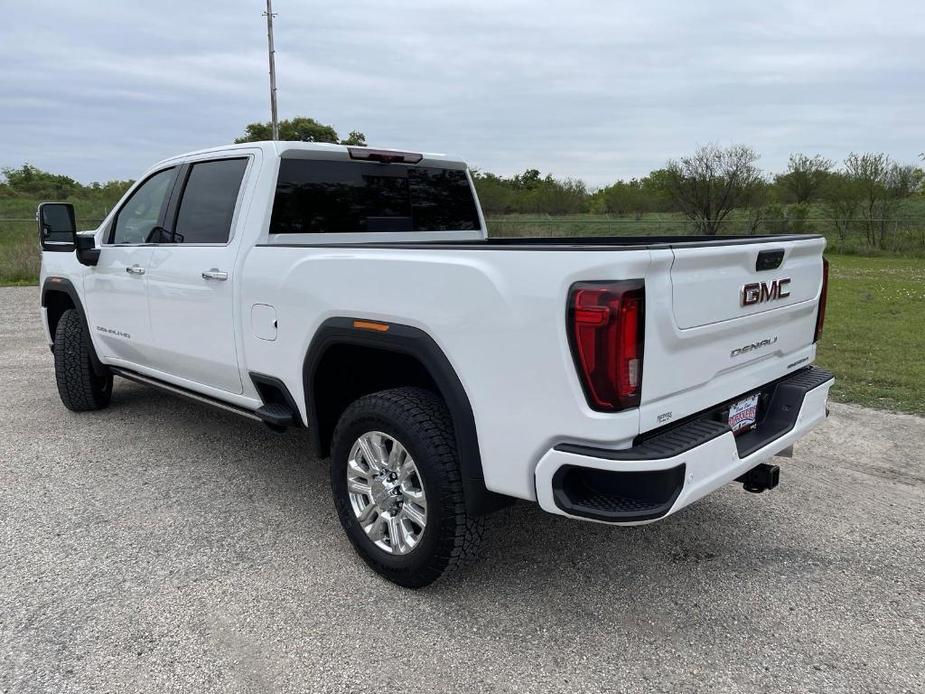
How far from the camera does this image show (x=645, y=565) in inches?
134

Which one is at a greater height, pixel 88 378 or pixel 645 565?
pixel 88 378

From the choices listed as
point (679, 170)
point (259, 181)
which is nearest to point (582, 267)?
point (259, 181)

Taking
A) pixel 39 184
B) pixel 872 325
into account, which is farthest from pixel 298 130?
pixel 872 325

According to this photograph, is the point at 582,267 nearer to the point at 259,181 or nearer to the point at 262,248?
the point at 262,248

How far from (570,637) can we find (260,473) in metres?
2.43

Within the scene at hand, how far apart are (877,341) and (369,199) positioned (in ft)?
21.7

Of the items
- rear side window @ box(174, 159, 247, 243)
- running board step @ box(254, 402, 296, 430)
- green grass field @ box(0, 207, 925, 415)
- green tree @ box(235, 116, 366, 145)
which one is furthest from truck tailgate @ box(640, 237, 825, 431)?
green tree @ box(235, 116, 366, 145)

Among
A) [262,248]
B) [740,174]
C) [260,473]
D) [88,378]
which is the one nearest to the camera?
[262,248]

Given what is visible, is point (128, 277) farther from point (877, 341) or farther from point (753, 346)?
point (877, 341)

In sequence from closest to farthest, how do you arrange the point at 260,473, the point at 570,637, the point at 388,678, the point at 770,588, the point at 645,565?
the point at 388,678, the point at 570,637, the point at 770,588, the point at 645,565, the point at 260,473

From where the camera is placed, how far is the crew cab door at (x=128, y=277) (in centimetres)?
468

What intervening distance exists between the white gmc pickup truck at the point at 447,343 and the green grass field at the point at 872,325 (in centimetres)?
315

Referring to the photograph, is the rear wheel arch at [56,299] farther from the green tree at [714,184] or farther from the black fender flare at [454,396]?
the green tree at [714,184]

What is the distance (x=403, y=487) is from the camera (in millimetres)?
3115
